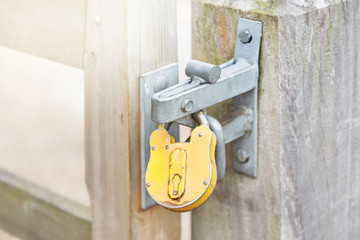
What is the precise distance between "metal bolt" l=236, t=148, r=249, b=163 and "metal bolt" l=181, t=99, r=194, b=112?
7.1 inches

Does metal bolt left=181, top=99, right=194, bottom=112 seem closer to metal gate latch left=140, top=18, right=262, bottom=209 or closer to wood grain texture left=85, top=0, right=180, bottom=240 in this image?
metal gate latch left=140, top=18, right=262, bottom=209

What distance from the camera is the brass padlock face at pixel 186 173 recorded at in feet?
3.40

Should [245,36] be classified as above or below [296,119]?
above

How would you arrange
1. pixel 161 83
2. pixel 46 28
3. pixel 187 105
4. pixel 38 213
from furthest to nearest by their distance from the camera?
pixel 38 213 → pixel 46 28 → pixel 161 83 → pixel 187 105

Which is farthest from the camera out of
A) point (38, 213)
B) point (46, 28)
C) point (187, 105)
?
point (38, 213)

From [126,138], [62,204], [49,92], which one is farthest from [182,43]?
[49,92]

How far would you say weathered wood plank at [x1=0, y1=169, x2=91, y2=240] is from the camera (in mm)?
1489

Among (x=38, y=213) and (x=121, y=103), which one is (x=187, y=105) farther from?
(x=38, y=213)

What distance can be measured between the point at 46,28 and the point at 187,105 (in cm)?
44

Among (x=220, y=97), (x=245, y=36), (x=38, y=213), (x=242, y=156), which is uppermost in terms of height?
(x=245, y=36)

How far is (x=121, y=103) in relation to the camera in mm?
1168

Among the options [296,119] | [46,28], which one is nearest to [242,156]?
[296,119]

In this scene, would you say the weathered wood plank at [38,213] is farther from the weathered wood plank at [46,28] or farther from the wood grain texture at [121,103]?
the weathered wood plank at [46,28]

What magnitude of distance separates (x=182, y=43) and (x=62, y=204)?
1389mm
